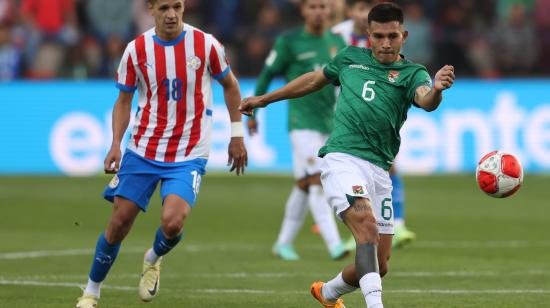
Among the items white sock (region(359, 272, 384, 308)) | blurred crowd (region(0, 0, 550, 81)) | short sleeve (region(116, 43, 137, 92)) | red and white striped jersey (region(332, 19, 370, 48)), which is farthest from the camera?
blurred crowd (region(0, 0, 550, 81))

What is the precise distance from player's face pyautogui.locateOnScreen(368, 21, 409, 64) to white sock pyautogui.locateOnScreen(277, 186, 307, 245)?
4666mm

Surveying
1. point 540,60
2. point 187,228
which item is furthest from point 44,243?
point 540,60

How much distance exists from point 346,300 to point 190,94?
81.1 inches

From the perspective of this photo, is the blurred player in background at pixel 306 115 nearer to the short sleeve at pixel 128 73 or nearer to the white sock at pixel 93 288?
the short sleeve at pixel 128 73

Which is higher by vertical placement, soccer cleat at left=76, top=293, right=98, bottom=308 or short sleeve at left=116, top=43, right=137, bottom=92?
short sleeve at left=116, top=43, right=137, bottom=92

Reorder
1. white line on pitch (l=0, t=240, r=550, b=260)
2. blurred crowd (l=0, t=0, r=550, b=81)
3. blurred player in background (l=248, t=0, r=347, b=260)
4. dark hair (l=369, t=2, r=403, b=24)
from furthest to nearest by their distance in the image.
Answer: blurred crowd (l=0, t=0, r=550, b=81), white line on pitch (l=0, t=240, r=550, b=260), blurred player in background (l=248, t=0, r=347, b=260), dark hair (l=369, t=2, r=403, b=24)

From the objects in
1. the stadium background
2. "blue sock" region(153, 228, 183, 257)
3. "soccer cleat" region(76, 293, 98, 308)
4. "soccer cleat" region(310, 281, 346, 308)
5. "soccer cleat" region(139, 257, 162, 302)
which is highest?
"blue sock" region(153, 228, 183, 257)

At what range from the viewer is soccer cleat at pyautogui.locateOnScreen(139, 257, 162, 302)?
9.91 metres

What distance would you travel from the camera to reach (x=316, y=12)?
13266 mm

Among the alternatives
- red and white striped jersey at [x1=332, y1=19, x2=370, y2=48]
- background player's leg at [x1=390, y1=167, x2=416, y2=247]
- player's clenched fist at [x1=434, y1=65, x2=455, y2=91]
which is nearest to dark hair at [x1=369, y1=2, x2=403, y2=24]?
player's clenched fist at [x1=434, y1=65, x2=455, y2=91]

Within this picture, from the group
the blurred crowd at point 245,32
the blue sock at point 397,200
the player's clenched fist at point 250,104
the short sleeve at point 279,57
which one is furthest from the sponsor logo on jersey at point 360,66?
the blurred crowd at point 245,32

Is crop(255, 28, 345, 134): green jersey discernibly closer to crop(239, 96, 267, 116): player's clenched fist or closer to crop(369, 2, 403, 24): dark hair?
crop(239, 96, 267, 116): player's clenched fist

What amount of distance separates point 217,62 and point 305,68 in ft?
11.8

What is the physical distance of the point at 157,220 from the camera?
16922 mm
